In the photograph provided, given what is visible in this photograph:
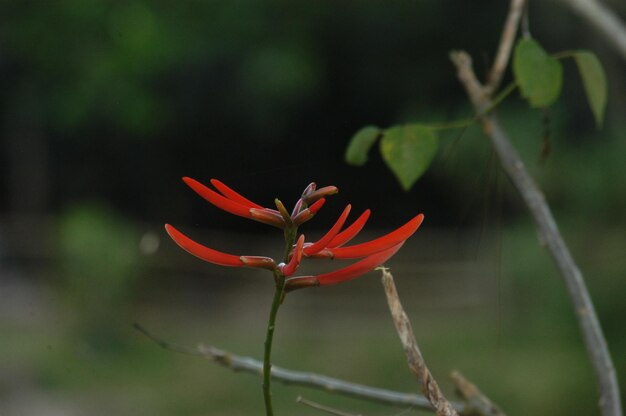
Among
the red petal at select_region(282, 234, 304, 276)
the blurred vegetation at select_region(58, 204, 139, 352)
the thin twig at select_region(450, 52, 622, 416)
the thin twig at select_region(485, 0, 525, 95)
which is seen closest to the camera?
the red petal at select_region(282, 234, 304, 276)

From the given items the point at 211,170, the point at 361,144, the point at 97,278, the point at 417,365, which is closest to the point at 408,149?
the point at 361,144

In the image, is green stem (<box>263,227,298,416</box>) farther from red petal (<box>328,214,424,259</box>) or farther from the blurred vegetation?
the blurred vegetation

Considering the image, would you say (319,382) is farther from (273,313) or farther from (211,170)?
(211,170)

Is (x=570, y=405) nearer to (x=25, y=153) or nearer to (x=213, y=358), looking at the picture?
(x=213, y=358)

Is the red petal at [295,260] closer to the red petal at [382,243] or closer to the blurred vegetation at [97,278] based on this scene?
the red petal at [382,243]

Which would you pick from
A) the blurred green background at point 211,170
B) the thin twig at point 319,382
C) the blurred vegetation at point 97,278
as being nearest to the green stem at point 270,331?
the thin twig at point 319,382

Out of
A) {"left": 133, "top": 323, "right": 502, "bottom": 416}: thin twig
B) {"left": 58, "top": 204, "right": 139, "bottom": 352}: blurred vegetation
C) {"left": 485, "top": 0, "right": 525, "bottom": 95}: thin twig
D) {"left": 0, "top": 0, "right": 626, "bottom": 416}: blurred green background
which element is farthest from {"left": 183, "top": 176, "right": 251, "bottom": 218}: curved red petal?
{"left": 58, "top": 204, "right": 139, "bottom": 352}: blurred vegetation
